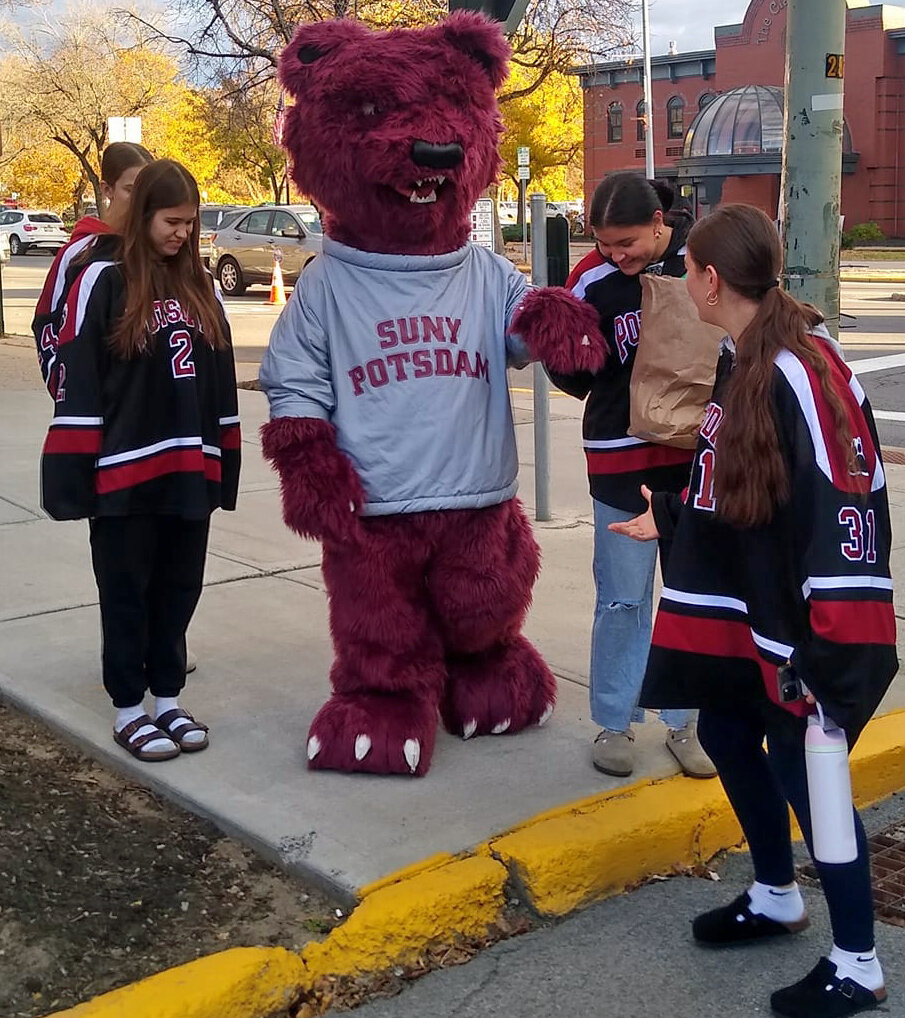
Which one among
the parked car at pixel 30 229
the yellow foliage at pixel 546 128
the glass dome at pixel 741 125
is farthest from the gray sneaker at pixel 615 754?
the parked car at pixel 30 229

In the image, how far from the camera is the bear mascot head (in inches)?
144

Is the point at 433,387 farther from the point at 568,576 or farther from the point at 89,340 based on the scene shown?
the point at 568,576

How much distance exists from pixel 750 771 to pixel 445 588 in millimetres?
1208

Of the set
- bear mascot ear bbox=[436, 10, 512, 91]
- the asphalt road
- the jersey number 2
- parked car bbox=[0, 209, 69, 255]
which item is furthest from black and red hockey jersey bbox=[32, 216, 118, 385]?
parked car bbox=[0, 209, 69, 255]

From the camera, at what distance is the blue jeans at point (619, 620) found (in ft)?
12.2

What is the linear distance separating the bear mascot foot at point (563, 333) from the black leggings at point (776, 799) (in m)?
1.17

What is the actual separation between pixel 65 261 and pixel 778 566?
7.80ft

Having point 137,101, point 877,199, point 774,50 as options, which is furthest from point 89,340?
point 774,50

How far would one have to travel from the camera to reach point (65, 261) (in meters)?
3.86

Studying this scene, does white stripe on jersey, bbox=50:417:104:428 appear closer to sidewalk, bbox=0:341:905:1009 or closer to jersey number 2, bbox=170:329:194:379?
jersey number 2, bbox=170:329:194:379

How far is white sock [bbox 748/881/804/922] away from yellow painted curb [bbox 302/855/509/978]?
2.05 ft

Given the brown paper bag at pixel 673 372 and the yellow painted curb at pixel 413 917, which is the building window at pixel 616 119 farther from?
the yellow painted curb at pixel 413 917

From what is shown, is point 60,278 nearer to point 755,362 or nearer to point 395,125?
point 395,125

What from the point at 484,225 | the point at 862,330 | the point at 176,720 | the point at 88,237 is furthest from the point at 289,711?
the point at 862,330
